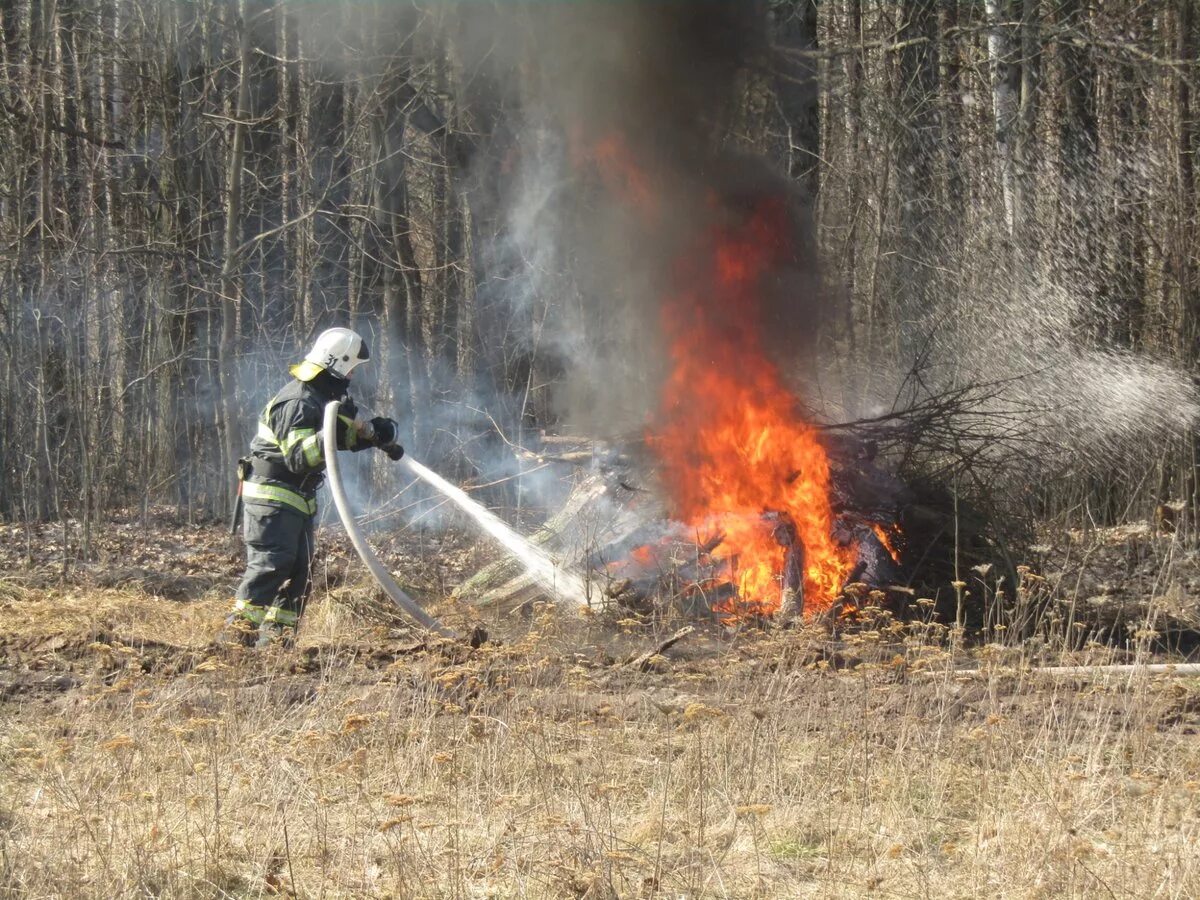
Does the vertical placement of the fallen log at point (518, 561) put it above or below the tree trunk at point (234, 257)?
below

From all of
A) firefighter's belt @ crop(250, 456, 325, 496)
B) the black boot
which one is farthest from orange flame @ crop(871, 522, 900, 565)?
the black boot

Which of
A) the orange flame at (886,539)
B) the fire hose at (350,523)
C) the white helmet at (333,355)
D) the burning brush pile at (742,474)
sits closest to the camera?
the fire hose at (350,523)

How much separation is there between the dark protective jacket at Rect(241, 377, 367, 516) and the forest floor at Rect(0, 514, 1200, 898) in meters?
0.96

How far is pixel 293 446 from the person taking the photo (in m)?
6.93

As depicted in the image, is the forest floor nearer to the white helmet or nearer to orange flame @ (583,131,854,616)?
orange flame @ (583,131,854,616)

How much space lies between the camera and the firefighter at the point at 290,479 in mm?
6914

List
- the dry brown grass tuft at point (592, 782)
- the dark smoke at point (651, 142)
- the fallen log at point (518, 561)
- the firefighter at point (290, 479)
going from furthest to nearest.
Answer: the dark smoke at point (651, 142) → the fallen log at point (518, 561) → the firefighter at point (290, 479) → the dry brown grass tuft at point (592, 782)

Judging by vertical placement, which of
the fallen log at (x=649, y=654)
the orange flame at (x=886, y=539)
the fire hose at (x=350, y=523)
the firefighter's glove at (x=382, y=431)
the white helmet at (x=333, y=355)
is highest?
the white helmet at (x=333, y=355)

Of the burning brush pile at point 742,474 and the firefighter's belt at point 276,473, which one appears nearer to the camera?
the firefighter's belt at point 276,473

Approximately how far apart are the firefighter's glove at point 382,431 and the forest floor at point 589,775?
1.15 m

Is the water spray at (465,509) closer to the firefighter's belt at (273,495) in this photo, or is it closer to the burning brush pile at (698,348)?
the burning brush pile at (698,348)

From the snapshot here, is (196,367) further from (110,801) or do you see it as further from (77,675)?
(110,801)

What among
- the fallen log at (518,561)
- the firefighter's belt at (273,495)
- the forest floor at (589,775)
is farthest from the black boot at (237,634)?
the fallen log at (518,561)

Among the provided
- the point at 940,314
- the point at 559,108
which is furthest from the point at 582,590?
the point at 940,314
